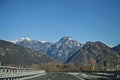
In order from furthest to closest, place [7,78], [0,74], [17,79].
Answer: [17,79] < [7,78] < [0,74]

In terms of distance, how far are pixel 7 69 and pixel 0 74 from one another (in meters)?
5.48

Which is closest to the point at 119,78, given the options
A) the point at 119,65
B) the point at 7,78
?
the point at 7,78

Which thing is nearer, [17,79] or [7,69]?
[7,69]

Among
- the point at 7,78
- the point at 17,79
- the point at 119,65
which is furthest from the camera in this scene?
the point at 119,65

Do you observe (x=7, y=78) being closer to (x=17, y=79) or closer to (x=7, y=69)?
(x=7, y=69)

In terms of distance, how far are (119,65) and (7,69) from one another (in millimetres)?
28210

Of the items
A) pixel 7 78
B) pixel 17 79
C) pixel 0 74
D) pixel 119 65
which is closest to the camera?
pixel 0 74

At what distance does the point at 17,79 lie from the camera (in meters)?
37.9

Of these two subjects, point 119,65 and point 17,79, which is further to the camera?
A: point 119,65

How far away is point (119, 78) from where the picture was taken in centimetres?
3130

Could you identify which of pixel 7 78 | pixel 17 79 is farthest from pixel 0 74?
pixel 17 79

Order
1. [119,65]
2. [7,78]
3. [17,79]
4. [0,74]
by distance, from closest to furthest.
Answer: [0,74] < [7,78] < [17,79] < [119,65]

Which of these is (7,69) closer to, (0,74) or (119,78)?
(0,74)

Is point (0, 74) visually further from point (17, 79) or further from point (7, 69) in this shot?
point (17, 79)
